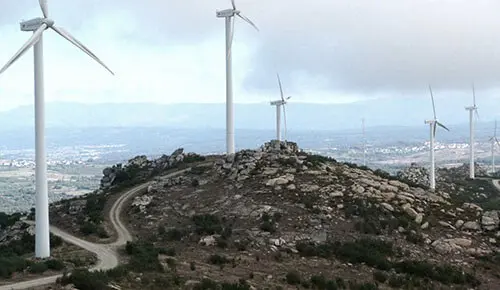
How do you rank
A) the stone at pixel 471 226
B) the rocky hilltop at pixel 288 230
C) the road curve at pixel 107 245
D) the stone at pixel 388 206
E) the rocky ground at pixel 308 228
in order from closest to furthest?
the road curve at pixel 107 245 → the rocky hilltop at pixel 288 230 → the rocky ground at pixel 308 228 → the stone at pixel 471 226 → the stone at pixel 388 206

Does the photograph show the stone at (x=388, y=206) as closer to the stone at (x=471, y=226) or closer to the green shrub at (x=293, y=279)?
the stone at (x=471, y=226)

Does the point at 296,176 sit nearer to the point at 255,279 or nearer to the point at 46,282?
the point at 255,279

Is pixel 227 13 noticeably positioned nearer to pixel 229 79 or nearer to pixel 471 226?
pixel 229 79

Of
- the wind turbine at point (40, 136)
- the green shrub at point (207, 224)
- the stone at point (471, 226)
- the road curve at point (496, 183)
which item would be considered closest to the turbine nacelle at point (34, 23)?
the wind turbine at point (40, 136)

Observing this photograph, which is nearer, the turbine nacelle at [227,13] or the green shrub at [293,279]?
the green shrub at [293,279]

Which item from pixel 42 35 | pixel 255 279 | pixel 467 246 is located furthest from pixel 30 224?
pixel 467 246

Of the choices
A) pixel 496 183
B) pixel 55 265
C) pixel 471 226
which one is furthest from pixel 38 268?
pixel 496 183

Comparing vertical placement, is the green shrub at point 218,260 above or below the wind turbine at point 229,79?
below
